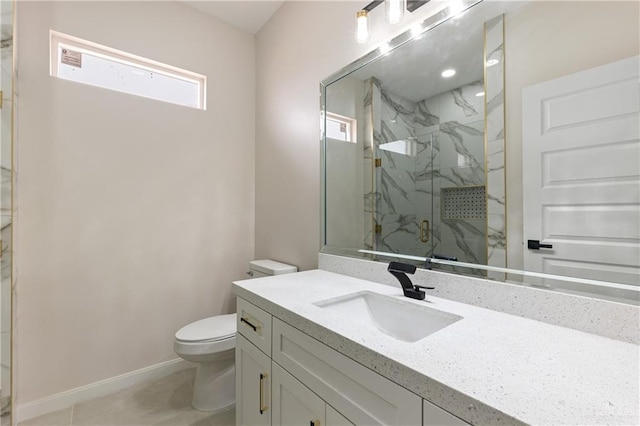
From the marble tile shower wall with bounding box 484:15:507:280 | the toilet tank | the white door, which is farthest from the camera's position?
the toilet tank

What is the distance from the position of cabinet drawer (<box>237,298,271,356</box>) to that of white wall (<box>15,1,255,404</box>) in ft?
3.65

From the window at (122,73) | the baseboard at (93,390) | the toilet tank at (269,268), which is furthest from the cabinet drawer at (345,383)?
the window at (122,73)

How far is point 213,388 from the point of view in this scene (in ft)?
5.66

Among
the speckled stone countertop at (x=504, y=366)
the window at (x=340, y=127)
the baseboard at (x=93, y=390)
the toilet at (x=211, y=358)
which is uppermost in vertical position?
the window at (x=340, y=127)

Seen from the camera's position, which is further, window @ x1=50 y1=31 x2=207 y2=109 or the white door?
window @ x1=50 y1=31 x2=207 y2=109

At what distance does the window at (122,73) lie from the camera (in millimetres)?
1795

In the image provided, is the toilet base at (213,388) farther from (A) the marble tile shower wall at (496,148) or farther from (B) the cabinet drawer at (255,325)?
(A) the marble tile shower wall at (496,148)

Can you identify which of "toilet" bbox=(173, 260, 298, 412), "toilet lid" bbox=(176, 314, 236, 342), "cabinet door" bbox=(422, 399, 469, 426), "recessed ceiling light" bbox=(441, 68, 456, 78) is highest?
"recessed ceiling light" bbox=(441, 68, 456, 78)

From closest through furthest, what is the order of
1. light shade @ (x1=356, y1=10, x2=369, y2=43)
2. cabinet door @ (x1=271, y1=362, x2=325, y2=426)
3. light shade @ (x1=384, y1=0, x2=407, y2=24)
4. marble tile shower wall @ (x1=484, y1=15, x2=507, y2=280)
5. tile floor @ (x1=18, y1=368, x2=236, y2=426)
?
cabinet door @ (x1=271, y1=362, x2=325, y2=426)
marble tile shower wall @ (x1=484, y1=15, x2=507, y2=280)
light shade @ (x1=384, y1=0, x2=407, y2=24)
light shade @ (x1=356, y1=10, x2=369, y2=43)
tile floor @ (x1=18, y1=368, x2=236, y2=426)

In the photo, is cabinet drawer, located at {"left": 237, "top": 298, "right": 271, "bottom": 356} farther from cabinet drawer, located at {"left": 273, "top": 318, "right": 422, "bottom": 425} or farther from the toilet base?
the toilet base

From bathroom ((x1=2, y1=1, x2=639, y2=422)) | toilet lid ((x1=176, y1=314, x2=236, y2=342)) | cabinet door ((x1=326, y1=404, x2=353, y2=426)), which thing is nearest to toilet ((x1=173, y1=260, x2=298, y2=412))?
toilet lid ((x1=176, y1=314, x2=236, y2=342))

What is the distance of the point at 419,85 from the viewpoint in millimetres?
1306

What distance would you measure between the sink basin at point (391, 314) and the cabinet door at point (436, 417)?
409 millimetres

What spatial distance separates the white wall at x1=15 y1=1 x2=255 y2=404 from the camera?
5.40 feet
